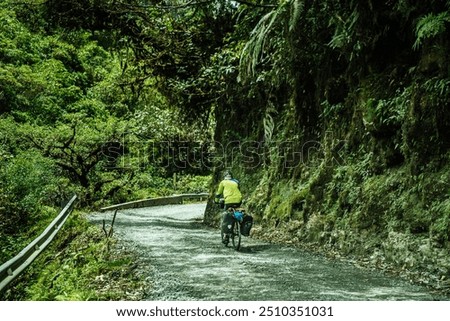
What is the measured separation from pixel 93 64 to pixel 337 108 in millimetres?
29956

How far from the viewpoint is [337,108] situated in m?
11.3

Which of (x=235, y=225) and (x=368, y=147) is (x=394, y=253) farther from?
(x=235, y=225)

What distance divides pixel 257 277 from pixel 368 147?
13.3ft

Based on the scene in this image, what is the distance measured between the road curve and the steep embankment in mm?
647

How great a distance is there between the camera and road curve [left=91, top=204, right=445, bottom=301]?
251 inches

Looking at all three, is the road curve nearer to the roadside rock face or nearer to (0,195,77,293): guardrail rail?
the roadside rock face

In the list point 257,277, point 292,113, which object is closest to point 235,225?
point 257,277

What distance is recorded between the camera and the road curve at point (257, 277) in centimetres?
637

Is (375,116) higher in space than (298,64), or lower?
lower

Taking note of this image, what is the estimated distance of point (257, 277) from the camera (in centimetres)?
753

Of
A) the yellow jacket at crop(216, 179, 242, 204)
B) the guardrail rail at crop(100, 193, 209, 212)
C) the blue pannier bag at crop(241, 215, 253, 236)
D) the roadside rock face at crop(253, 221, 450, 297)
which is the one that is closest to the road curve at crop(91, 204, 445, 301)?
the roadside rock face at crop(253, 221, 450, 297)

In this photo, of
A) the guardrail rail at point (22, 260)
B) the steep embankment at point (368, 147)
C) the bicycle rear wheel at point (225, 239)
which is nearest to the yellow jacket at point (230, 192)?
the bicycle rear wheel at point (225, 239)

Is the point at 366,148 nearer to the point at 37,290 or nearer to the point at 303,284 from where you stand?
the point at 303,284
